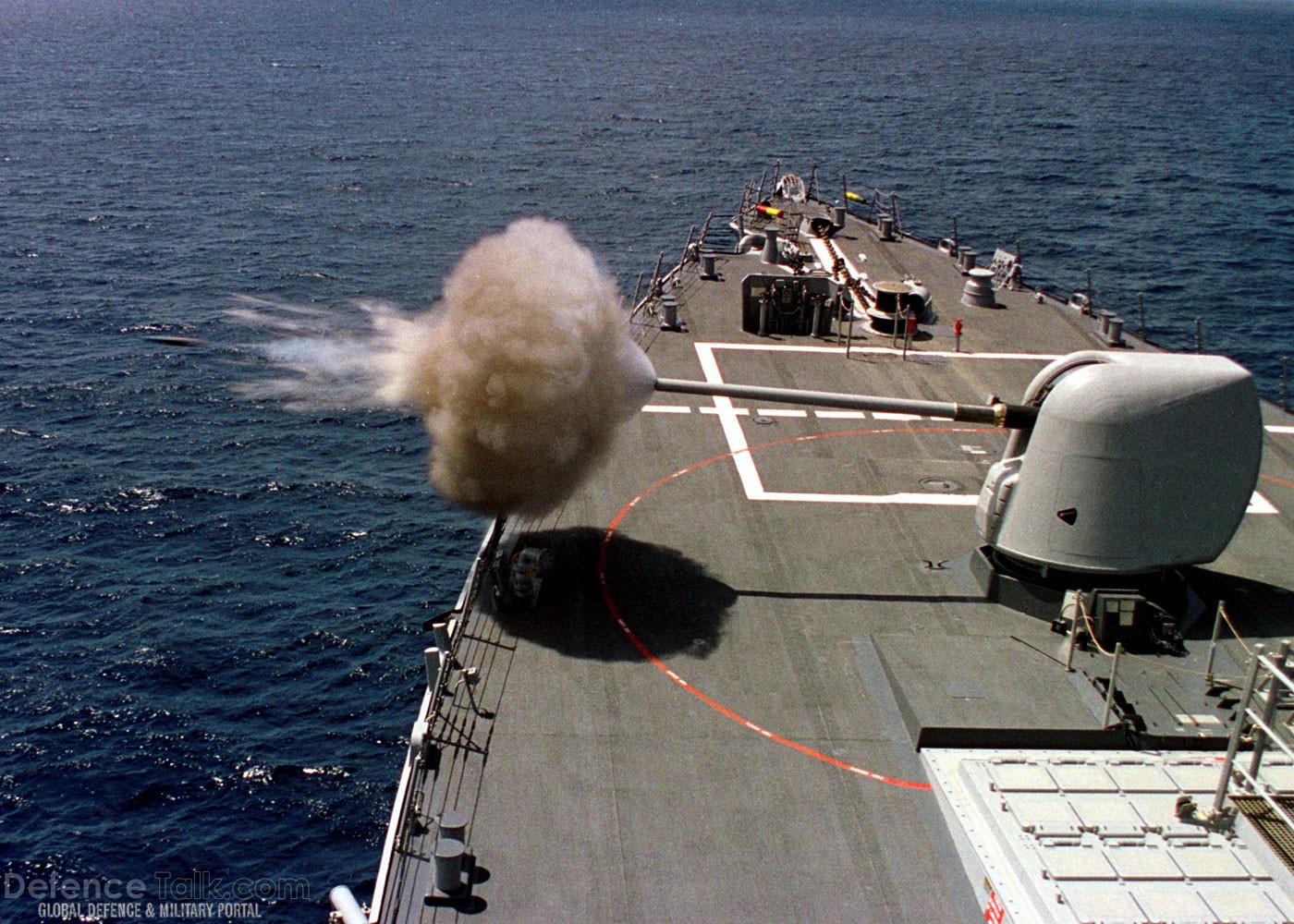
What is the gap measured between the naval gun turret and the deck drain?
5240 millimetres

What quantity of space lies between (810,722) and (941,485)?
8.97 metres

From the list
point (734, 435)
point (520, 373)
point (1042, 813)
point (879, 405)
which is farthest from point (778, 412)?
point (1042, 813)

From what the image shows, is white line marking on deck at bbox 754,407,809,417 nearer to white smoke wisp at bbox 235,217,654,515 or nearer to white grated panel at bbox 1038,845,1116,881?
white smoke wisp at bbox 235,217,654,515

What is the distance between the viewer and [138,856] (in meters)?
20.9

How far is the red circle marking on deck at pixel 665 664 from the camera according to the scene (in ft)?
48.7

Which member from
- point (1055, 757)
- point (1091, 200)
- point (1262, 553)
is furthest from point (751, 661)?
point (1091, 200)

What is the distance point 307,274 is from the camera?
180 ft

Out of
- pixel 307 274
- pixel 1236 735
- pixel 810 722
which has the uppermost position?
pixel 1236 735

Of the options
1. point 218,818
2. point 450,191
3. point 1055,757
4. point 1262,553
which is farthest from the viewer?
point 450,191

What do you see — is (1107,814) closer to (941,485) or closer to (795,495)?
(795,495)

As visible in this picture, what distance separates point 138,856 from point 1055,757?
51.5ft

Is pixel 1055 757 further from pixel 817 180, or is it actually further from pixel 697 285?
pixel 817 180

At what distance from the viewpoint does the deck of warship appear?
12.0 m

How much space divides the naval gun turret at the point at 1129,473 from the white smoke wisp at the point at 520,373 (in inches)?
209
